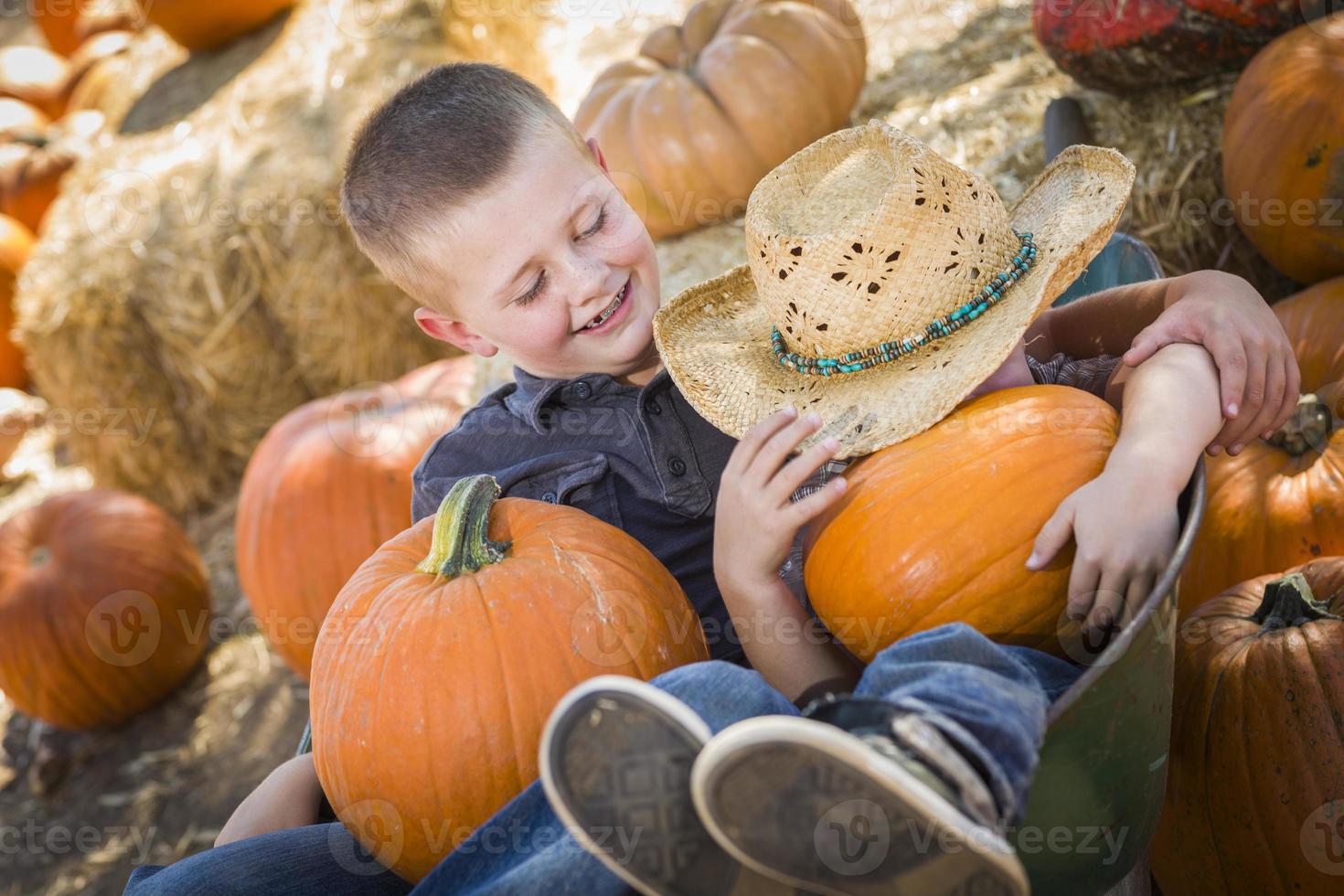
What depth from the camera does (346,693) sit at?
1514mm

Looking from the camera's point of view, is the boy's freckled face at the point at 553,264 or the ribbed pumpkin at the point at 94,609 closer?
the boy's freckled face at the point at 553,264

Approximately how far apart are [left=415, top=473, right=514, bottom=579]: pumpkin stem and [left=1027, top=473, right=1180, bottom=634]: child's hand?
783 mm

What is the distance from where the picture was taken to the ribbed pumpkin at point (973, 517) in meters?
1.33

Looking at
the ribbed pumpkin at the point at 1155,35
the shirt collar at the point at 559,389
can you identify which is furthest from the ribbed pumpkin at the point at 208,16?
the shirt collar at the point at 559,389

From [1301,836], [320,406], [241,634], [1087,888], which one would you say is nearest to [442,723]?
[1087,888]

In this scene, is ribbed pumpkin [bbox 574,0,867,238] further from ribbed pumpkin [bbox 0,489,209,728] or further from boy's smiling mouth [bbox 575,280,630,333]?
ribbed pumpkin [bbox 0,489,209,728]

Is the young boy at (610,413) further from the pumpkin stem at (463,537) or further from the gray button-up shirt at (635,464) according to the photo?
the pumpkin stem at (463,537)

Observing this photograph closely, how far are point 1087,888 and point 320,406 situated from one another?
2726 mm

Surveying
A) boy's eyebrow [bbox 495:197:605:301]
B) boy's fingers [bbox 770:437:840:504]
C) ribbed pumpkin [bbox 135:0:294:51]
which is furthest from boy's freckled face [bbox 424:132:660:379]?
ribbed pumpkin [bbox 135:0:294:51]

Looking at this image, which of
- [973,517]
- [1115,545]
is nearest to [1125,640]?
[1115,545]

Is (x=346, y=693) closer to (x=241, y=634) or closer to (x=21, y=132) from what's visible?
(x=241, y=634)

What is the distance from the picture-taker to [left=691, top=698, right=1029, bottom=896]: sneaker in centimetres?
96

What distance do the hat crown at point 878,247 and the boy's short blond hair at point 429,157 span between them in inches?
21.3

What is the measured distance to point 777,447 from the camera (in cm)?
143
